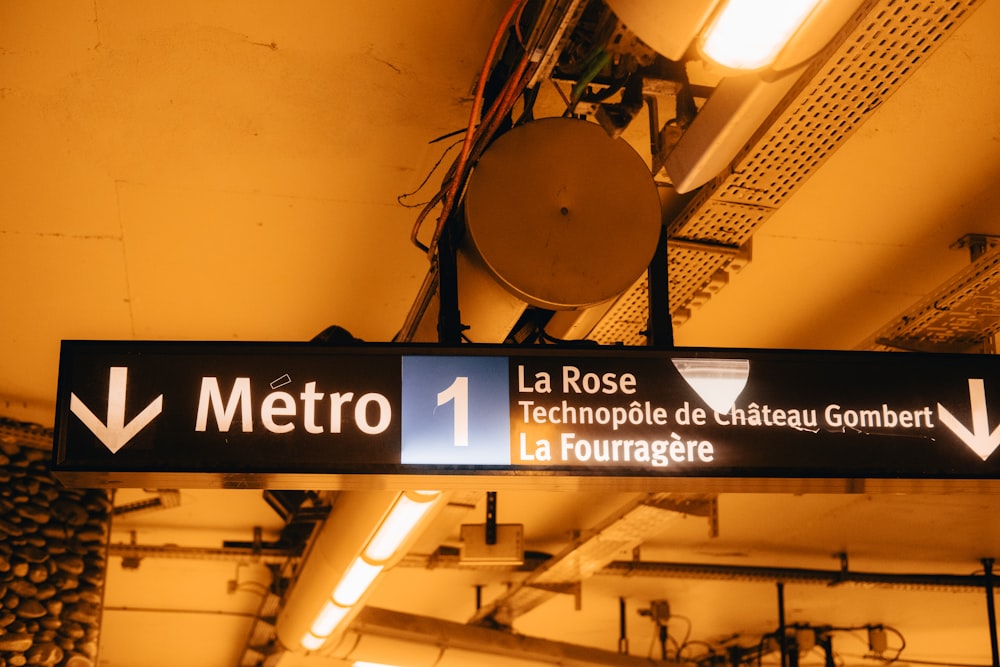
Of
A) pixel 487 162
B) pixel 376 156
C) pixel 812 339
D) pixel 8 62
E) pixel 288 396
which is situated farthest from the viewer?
pixel 812 339

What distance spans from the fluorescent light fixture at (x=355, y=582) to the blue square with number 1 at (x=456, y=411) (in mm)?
2887

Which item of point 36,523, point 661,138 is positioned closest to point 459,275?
point 661,138

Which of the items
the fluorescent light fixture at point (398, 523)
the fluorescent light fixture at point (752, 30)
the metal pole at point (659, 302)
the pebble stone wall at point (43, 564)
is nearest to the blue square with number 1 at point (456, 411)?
the metal pole at point (659, 302)

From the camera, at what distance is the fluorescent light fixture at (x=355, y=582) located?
17.5 feet

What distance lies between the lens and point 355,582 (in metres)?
5.61

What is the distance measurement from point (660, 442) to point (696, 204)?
43.4 inches

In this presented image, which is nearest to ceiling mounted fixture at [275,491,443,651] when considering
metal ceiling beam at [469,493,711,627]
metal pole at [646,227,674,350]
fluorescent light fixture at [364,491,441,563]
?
fluorescent light fixture at [364,491,441,563]

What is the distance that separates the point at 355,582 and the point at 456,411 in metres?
3.35

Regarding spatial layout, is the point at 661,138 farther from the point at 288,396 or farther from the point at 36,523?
the point at 36,523

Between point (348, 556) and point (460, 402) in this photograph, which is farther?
point (348, 556)

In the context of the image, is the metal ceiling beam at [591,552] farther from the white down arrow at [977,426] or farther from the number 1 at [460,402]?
the number 1 at [460,402]

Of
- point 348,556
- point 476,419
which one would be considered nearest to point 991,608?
point 348,556

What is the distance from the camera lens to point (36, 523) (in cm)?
554

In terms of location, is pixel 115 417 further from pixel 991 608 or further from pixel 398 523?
pixel 991 608
